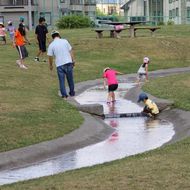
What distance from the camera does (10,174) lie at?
34.0 feet

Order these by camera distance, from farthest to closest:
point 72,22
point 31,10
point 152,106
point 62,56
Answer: point 31,10 → point 72,22 → point 62,56 → point 152,106

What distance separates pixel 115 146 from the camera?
12734mm

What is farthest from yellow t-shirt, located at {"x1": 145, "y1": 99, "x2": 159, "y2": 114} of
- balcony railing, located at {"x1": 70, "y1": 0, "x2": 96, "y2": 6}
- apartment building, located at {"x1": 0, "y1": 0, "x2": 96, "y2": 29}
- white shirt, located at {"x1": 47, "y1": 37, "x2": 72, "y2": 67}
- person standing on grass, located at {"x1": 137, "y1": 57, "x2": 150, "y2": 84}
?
balcony railing, located at {"x1": 70, "y1": 0, "x2": 96, "y2": 6}

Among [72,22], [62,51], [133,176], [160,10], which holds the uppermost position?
[160,10]

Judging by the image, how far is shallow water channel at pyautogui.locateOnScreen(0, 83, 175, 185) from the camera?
10.5 metres

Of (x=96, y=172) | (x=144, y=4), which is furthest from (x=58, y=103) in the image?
(x=144, y=4)

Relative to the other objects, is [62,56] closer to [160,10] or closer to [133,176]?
[133,176]

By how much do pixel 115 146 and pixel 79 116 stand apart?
2617 mm

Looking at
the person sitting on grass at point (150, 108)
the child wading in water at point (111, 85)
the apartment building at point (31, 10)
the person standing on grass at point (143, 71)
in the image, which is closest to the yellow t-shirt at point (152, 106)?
the person sitting on grass at point (150, 108)

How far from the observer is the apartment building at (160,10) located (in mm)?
80938

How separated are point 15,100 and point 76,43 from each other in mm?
22369

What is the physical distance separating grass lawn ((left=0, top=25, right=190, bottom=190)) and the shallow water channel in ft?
2.87

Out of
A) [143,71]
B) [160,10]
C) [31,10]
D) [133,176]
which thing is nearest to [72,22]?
[31,10]

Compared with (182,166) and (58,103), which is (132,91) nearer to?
(58,103)
